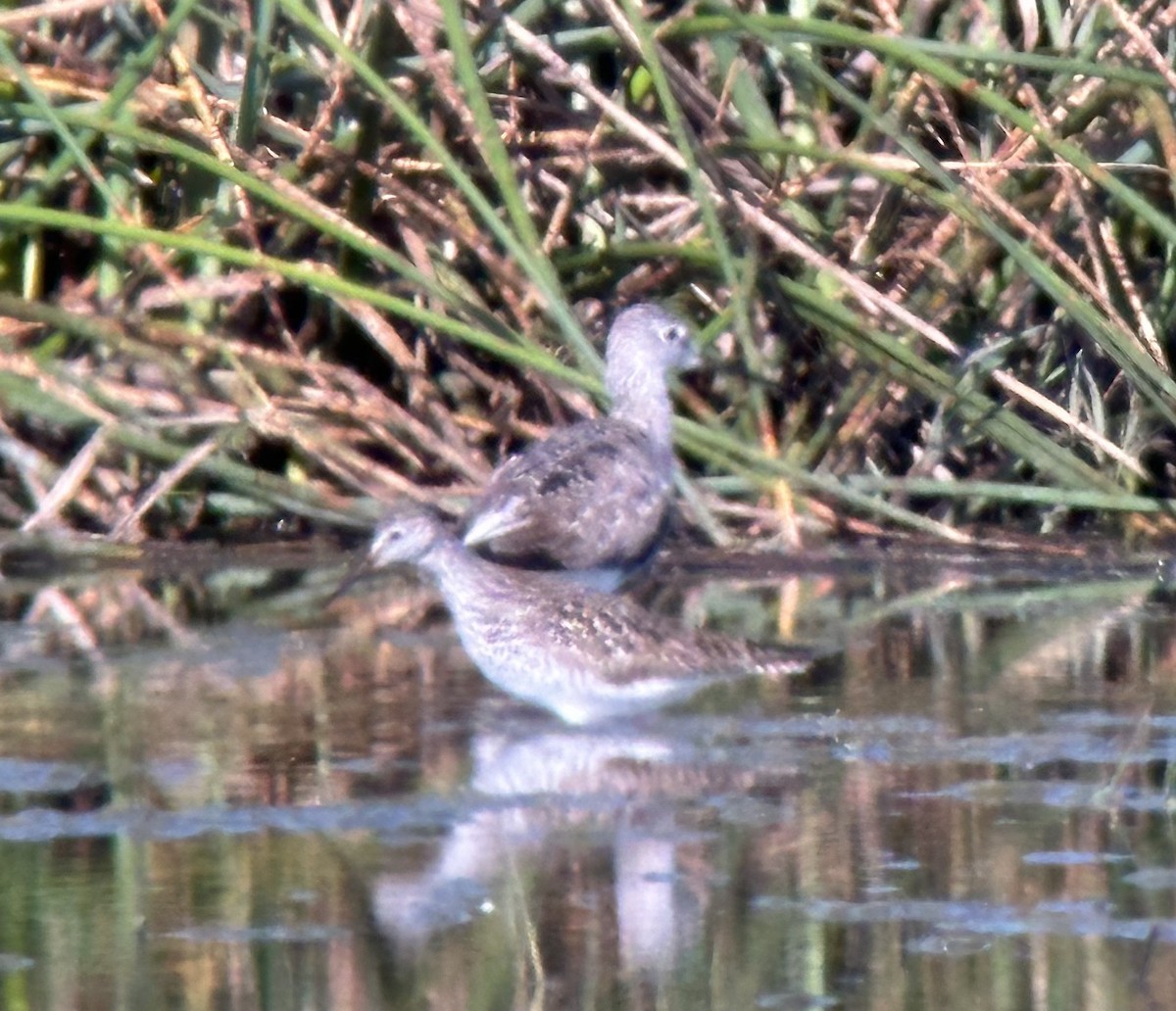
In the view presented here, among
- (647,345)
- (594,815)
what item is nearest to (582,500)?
(647,345)

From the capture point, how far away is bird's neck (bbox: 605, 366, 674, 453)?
22.7 feet

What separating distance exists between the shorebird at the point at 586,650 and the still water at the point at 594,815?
91mm

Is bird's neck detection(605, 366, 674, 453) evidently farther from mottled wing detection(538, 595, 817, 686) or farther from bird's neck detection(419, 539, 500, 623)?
mottled wing detection(538, 595, 817, 686)

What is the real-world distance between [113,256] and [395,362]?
0.95 m

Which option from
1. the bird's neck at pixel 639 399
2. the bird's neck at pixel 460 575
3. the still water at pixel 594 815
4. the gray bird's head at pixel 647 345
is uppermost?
the gray bird's head at pixel 647 345

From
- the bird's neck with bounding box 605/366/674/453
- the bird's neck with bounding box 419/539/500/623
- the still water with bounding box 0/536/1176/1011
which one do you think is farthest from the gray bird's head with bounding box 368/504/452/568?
the bird's neck with bounding box 605/366/674/453

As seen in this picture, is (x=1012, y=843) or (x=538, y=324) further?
(x=538, y=324)

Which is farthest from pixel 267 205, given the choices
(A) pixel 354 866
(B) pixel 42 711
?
(A) pixel 354 866

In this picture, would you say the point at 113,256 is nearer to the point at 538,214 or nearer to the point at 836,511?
the point at 538,214

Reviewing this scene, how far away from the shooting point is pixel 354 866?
4211 mm

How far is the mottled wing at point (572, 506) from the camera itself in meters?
6.18

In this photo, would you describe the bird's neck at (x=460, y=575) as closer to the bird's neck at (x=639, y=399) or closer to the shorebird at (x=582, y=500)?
the shorebird at (x=582, y=500)

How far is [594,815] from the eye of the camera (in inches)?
179

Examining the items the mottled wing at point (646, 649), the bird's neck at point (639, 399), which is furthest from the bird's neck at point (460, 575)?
the bird's neck at point (639, 399)
